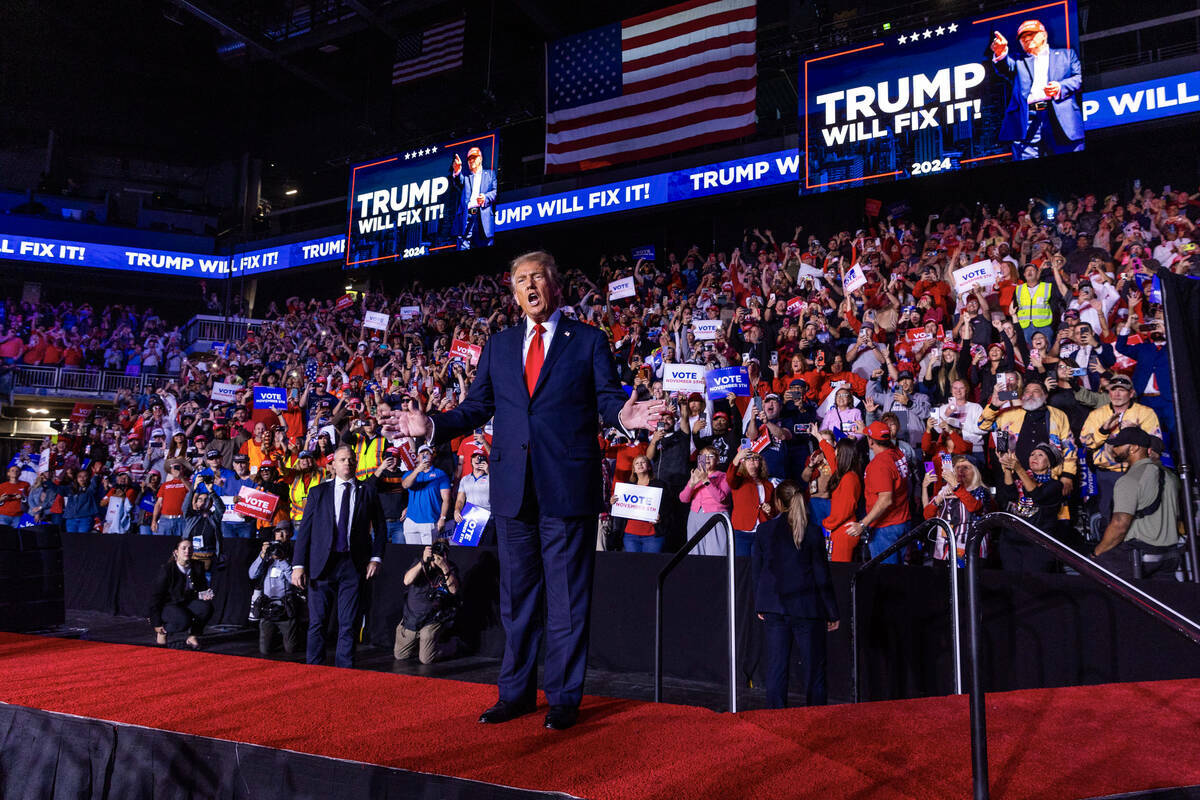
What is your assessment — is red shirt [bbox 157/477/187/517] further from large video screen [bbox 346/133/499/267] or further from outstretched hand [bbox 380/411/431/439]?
outstretched hand [bbox 380/411/431/439]

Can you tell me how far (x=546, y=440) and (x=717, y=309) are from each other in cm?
964

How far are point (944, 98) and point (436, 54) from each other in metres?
14.4

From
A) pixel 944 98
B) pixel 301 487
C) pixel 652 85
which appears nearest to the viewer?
pixel 301 487

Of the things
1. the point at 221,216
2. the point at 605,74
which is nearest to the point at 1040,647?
the point at 605,74

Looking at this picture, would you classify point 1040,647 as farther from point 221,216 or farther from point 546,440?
point 221,216

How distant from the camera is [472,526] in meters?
9.73

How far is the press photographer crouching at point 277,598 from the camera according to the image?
9.38 m

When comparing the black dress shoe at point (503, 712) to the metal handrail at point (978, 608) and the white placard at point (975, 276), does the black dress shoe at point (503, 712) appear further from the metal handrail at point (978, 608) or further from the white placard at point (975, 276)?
the white placard at point (975, 276)

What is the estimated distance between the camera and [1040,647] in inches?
243

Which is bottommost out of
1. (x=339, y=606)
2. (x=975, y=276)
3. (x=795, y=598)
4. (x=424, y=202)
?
(x=339, y=606)

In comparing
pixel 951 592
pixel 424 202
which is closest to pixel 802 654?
pixel 951 592

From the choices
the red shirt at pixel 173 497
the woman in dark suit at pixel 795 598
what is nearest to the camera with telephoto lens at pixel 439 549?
the woman in dark suit at pixel 795 598

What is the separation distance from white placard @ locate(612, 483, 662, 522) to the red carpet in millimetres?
4392

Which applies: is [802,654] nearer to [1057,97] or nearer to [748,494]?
[748,494]
